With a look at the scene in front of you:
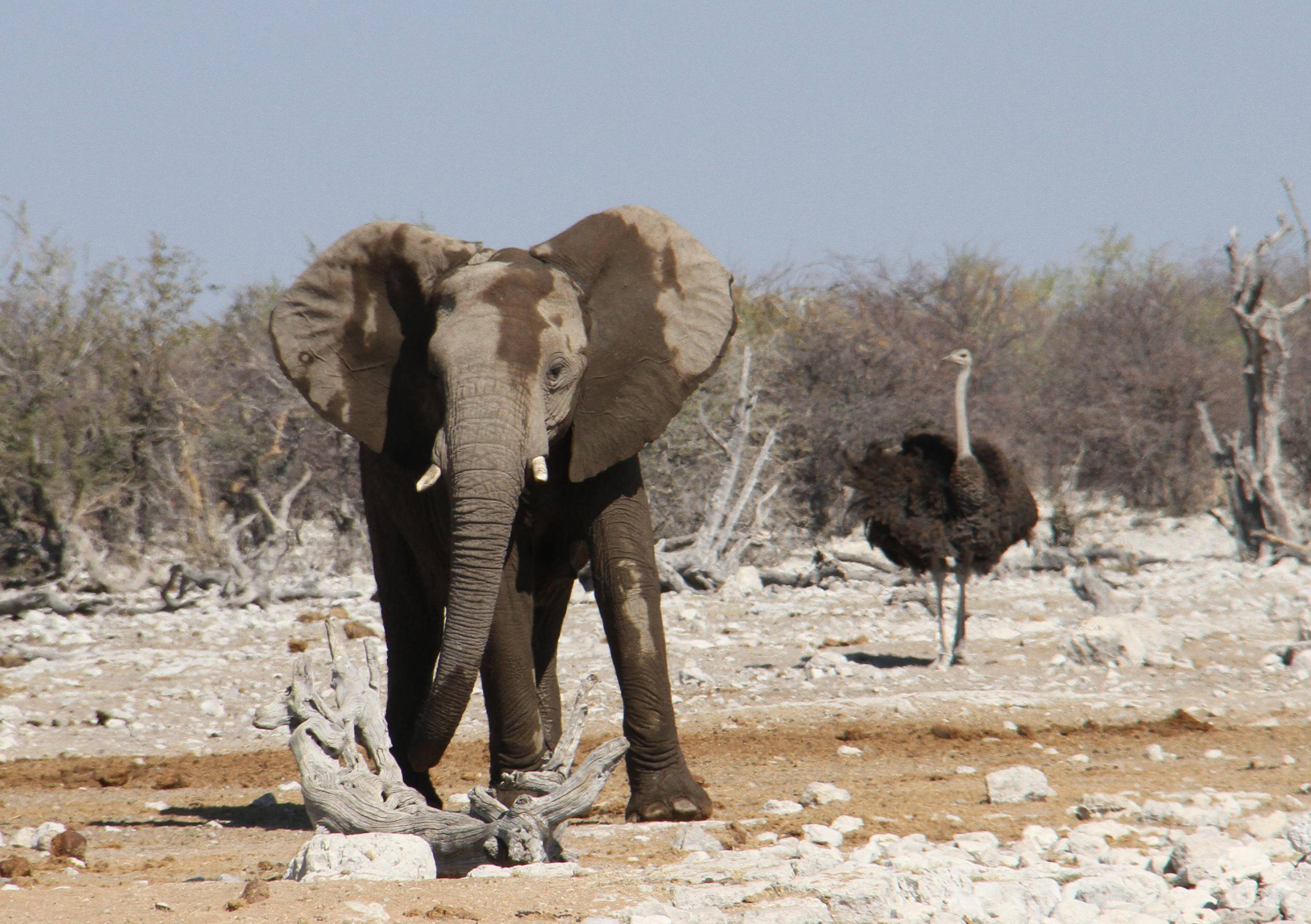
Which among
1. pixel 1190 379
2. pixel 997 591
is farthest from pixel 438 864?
pixel 1190 379

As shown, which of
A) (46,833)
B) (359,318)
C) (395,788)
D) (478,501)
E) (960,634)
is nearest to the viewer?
(395,788)

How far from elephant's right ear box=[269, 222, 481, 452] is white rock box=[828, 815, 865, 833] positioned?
2404 mm

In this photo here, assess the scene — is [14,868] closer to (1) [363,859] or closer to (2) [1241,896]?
(1) [363,859]

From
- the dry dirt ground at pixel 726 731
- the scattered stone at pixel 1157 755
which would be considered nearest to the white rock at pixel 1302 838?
the dry dirt ground at pixel 726 731

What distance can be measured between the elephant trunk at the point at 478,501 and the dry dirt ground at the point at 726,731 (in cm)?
89

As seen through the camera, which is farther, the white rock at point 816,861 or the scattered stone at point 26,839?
the scattered stone at point 26,839

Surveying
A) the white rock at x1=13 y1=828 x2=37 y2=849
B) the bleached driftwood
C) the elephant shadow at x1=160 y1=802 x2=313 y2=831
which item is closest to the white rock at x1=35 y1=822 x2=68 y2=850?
the white rock at x1=13 y1=828 x2=37 y2=849

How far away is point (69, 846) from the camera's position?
5.23 metres

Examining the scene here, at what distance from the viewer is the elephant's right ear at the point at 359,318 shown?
6098 millimetres

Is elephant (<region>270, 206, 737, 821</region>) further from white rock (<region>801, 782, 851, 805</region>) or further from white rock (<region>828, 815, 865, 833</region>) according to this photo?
white rock (<region>828, 815, 865, 833</region>)

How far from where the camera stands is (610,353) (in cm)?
591

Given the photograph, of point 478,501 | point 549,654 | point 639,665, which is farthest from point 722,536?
point 478,501

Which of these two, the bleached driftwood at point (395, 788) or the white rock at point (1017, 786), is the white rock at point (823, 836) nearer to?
the bleached driftwood at point (395, 788)

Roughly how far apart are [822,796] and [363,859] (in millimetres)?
2355
